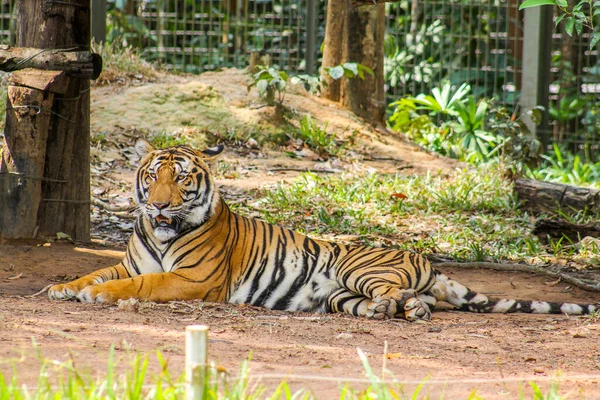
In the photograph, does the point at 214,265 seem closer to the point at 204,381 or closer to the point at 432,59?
the point at 204,381

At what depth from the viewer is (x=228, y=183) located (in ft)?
29.1

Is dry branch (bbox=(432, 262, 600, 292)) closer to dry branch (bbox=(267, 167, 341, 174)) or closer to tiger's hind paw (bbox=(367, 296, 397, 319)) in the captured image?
tiger's hind paw (bbox=(367, 296, 397, 319))

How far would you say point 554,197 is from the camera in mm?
8203

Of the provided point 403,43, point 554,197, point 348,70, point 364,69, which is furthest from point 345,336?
point 403,43

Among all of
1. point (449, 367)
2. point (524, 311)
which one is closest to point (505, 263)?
point (524, 311)

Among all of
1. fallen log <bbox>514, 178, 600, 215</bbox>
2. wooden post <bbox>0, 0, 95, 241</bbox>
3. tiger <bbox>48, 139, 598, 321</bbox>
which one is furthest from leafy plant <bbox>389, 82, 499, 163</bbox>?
wooden post <bbox>0, 0, 95, 241</bbox>

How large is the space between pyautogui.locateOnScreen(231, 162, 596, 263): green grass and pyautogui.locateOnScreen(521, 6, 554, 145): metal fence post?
216cm

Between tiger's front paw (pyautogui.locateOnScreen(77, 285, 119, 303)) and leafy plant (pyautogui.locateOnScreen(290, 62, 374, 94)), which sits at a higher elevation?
leafy plant (pyautogui.locateOnScreen(290, 62, 374, 94))

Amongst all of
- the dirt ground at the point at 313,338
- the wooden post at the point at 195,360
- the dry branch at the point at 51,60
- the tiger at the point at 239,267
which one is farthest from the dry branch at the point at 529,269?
the wooden post at the point at 195,360

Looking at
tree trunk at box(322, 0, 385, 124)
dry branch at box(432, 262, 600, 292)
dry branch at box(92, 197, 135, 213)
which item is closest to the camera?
dry branch at box(432, 262, 600, 292)

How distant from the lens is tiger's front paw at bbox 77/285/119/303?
4754 mm

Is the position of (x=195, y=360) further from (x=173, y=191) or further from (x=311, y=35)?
(x=311, y=35)

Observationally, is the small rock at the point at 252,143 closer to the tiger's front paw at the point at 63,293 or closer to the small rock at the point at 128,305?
the tiger's front paw at the point at 63,293

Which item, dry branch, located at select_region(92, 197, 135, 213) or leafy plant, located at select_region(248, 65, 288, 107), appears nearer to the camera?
dry branch, located at select_region(92, 197, 135, 213)
